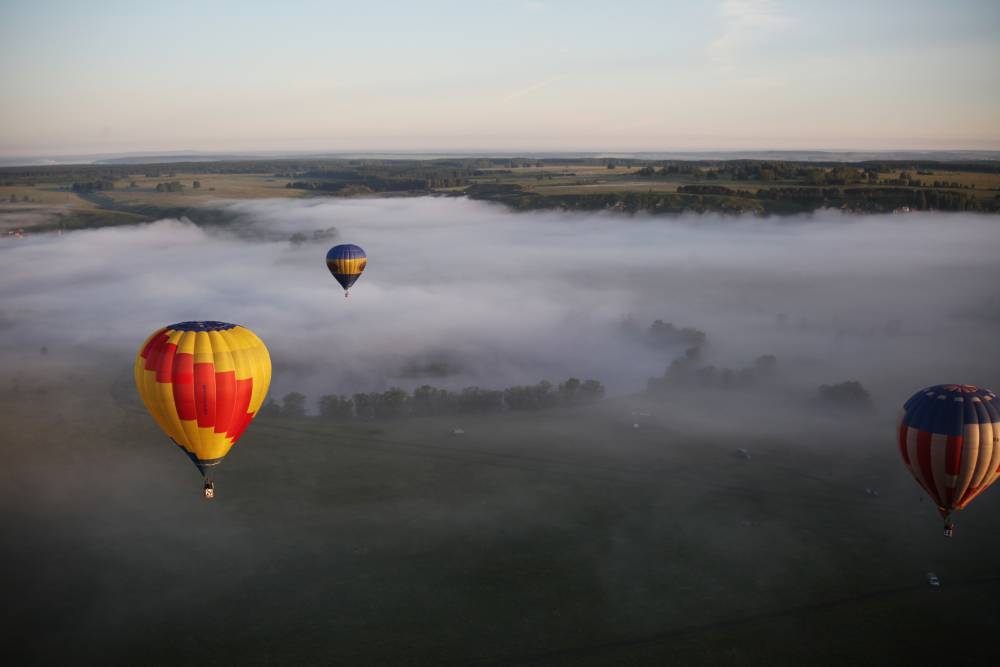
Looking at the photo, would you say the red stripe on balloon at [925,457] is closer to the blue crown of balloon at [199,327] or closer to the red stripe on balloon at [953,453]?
the red stripe on balloon at [953,453]

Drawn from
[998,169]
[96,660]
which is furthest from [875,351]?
[96,660]

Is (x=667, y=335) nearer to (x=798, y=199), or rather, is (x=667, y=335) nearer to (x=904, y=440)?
(x=798, y=199)

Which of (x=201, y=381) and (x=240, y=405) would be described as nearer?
(x=201, y=381)

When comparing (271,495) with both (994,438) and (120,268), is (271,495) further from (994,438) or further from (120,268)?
(120,268)

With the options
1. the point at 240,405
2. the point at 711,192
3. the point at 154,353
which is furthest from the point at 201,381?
the point at 711,192

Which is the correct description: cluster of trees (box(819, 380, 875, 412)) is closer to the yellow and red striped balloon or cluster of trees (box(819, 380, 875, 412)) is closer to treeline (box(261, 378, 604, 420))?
treeline (box(261, 378, 604, 420))

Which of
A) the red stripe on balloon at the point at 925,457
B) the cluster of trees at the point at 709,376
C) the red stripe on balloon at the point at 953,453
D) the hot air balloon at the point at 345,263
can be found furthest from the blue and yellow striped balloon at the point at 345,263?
the red stripe on balloon at the point at 953,453
